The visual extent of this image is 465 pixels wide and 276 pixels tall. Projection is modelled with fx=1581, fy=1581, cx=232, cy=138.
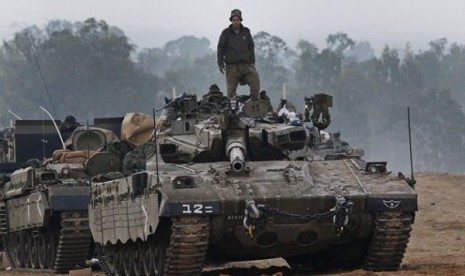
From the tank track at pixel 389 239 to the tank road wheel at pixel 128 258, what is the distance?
3595 mm

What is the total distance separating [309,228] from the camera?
68.7 ft

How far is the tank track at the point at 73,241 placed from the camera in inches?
1051

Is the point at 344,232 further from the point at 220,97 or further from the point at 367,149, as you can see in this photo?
the point at 367,149

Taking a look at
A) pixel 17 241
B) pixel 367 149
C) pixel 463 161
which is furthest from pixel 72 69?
pixel 17 241

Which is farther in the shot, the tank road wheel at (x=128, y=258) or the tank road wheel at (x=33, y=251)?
the tank road wheel at (x=33, y=251)

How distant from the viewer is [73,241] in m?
26.8

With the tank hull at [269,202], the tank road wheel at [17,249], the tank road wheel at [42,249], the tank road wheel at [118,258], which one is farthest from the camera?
the tank road wheel at [17,249]

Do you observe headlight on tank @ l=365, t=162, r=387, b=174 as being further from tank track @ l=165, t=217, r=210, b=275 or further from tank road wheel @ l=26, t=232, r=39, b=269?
tank road wheel @ l=26, t=232, r=39, b=269

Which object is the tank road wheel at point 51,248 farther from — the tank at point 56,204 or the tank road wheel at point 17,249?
the tank road wheel at point 17,249

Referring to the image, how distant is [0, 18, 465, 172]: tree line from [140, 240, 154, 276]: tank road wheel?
67359 millimetres

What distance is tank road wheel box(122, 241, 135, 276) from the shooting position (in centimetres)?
2298

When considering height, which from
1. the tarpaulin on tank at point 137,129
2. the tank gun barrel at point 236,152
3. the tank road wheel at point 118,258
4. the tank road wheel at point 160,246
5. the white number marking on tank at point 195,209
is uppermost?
the tarpaulin on tank at point 137,129

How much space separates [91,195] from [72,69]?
7676cm

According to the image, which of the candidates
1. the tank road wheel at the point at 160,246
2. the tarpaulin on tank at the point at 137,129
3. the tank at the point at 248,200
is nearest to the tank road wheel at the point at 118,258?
the tank at the point at 248,200
